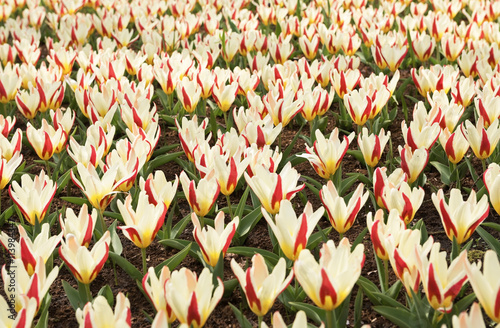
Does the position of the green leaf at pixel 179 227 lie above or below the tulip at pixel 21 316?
below

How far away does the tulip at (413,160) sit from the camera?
230cm

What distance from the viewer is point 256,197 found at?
254 cm

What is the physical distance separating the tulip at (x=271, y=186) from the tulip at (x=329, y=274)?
1.58 feet

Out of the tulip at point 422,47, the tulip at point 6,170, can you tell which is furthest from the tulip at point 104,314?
the tulip at point 422,47

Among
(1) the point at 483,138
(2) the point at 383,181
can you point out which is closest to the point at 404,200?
(2) the point at 383,181

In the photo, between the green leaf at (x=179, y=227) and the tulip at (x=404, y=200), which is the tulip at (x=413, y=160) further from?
the green leaf at (x=179, y=227)

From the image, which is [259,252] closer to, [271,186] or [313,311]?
[271,186]

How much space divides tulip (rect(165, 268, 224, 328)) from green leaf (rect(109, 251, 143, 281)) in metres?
0.58

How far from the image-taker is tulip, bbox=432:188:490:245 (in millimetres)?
1834

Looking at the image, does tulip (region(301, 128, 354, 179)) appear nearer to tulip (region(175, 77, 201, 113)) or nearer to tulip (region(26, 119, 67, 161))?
tulip (region(175, 77, 201, 113))

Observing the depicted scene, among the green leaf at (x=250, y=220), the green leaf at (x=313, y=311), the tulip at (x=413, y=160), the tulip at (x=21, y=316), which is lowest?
the green leaf at (x=250, y=220)

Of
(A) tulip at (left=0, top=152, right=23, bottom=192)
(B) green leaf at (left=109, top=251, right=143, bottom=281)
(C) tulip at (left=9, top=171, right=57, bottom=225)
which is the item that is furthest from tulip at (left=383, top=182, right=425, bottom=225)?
(A) tulip at (left=0, top=152, right=23, bottom=192)

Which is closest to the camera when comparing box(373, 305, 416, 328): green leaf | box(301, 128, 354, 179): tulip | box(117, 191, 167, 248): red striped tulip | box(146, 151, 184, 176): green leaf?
box(373, 305, 416, 328): green leaf

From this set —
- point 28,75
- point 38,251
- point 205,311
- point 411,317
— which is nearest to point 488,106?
point 411,317
